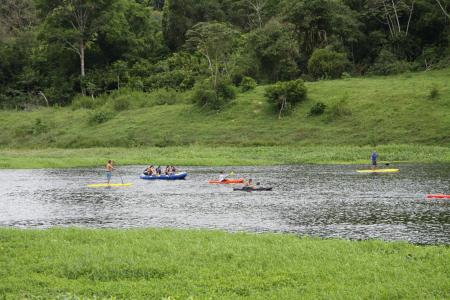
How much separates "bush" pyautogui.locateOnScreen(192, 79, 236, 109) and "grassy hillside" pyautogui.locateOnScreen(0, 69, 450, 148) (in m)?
1.51

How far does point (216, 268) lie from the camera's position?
832 inches

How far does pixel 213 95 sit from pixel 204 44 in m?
8.91

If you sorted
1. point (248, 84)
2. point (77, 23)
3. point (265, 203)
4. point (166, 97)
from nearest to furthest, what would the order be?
point (265, 203) < point (248, 84) < point (166, 97) < point (77, 23)

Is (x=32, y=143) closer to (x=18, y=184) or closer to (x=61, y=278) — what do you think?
(x=18, y=184)

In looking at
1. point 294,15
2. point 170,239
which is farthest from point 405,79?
point 170,239

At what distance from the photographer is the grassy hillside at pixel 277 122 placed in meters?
78.5

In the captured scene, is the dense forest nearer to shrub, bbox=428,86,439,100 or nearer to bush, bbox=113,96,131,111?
bush, bbox=113,96,131,111

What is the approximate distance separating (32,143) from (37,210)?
59132 mm

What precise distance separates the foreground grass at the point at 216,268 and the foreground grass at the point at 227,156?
44.4m

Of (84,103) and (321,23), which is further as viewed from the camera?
(84,103)

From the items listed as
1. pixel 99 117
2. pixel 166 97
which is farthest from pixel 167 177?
pixel 166 97

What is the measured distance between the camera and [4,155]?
278ft

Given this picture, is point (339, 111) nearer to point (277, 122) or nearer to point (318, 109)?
point (318, 109)

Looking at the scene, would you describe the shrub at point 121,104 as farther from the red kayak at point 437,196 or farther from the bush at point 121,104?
the red kayak at point 437,196
